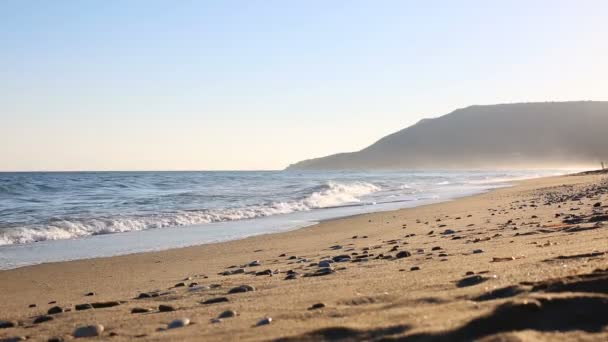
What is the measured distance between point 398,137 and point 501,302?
146m

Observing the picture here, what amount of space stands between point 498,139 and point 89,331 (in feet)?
448

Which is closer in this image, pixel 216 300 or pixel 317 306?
pixel 317 306

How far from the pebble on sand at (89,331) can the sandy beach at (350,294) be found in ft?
0.04

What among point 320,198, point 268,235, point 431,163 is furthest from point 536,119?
point 268,235

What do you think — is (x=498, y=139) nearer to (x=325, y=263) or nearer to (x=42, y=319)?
(x=325, y=263)

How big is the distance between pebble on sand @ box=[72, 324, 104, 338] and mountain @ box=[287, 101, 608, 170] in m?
119

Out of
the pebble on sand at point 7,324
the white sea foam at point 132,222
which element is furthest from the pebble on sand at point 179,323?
the white sea foam at point 132,222

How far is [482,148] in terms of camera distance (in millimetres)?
131625

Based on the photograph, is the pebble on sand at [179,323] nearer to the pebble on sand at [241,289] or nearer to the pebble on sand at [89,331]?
the pebble on sand at [89,331]

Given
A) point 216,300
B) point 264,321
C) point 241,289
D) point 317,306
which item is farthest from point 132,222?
point 264,321

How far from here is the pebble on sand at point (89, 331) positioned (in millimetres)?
3428

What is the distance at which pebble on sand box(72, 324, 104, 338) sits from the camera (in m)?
3.43

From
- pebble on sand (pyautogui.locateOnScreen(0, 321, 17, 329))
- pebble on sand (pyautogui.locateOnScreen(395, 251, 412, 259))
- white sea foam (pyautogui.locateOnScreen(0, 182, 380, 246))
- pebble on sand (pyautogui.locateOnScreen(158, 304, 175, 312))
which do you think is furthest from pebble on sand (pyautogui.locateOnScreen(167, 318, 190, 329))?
white sea foam (pyautogui.locateOnScreen(0, 182, 380, 246))

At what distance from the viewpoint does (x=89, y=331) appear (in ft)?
11.3
